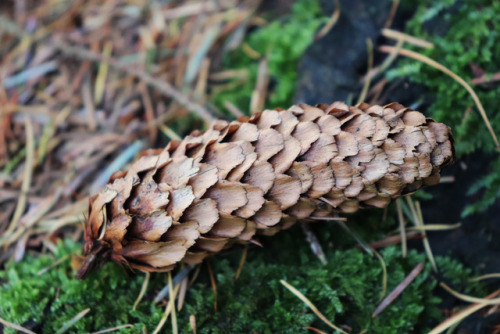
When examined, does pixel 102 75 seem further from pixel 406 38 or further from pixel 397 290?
pixel 397 290

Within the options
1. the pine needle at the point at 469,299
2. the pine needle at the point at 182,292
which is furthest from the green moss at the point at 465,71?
the pine needle at the point at 182,292

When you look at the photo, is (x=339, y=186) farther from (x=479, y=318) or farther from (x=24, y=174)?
(x=24, y=174)

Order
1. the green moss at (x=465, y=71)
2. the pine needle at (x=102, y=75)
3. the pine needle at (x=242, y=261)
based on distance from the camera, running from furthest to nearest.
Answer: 1. the pine needle at (x=102, y=75)
2. the green moss at (x=465, y=71)
3. the pine needle at (x=242, y=261)

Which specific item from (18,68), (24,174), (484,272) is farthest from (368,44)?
(18,68)

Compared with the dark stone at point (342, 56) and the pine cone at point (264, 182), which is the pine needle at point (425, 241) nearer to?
the pine cone at point (264, 182)

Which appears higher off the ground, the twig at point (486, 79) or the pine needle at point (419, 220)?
the twig at point (486, 79)

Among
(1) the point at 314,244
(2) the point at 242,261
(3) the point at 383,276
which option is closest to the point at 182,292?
(2) the point at 242,261
